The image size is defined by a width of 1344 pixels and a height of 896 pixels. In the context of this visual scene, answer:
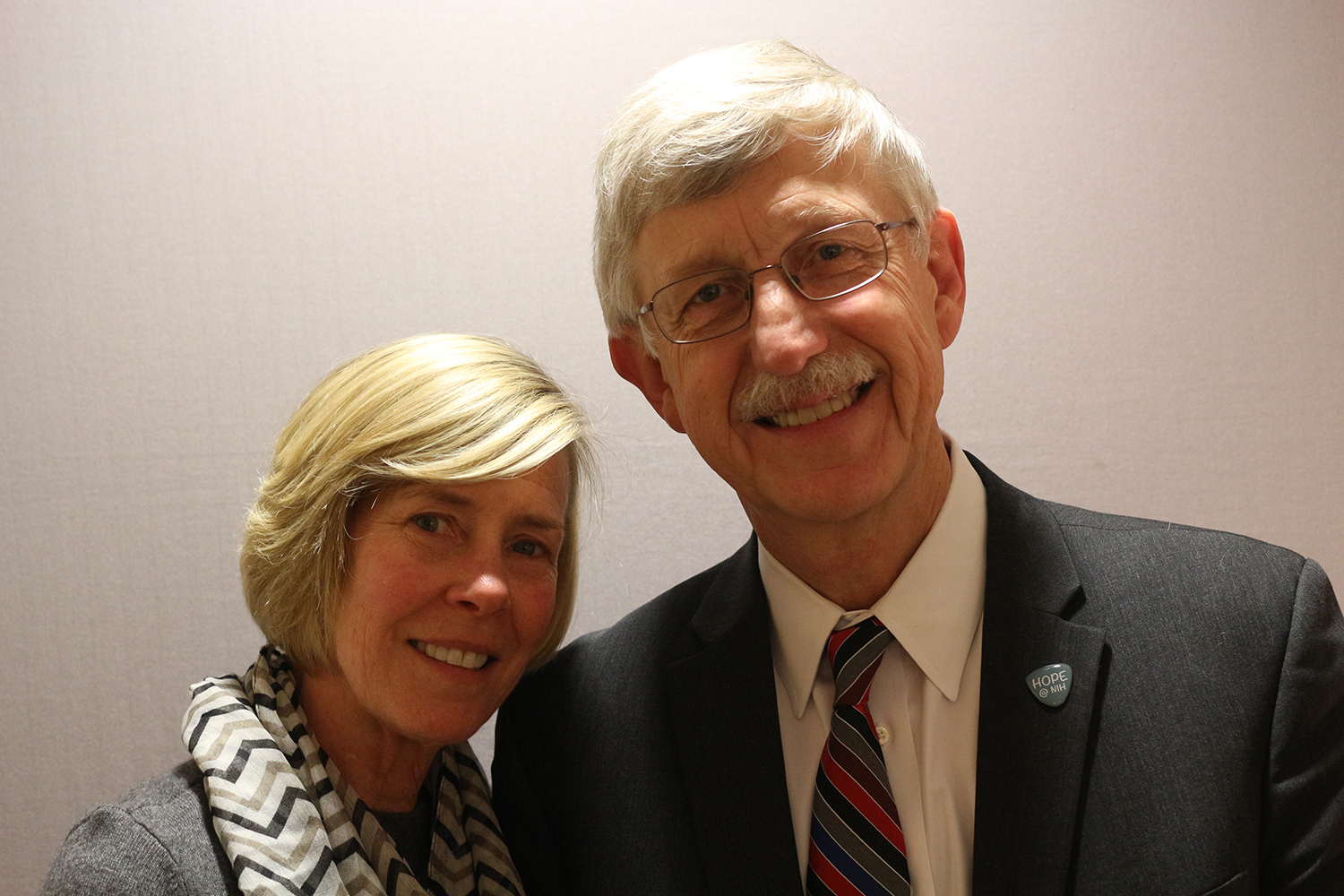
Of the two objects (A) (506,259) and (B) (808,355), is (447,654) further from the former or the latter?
(A) (506,259)

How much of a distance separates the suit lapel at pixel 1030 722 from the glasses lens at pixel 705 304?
491 mm

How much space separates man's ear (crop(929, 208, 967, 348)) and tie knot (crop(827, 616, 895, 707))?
434 mm

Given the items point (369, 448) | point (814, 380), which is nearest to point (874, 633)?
point (814, 380)

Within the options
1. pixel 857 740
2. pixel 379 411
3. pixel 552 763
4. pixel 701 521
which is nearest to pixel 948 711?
pixel 857 740

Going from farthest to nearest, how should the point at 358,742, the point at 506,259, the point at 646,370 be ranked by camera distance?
the point at 506,259, the point at 646,370, the point at 358,742

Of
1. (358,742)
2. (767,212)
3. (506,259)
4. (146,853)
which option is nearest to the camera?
(146,853)

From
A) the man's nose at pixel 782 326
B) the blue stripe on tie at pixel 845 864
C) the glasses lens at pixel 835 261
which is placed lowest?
the blue stripe on tie at pixel 845 864

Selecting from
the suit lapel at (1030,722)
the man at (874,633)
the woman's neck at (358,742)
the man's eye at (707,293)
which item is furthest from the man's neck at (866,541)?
the woman's neck at (358,742)

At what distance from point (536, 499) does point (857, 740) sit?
1.84ft

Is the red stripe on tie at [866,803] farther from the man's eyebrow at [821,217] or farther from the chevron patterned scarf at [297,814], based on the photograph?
the man's eyebrow at [821,217]

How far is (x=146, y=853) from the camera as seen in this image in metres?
1.32

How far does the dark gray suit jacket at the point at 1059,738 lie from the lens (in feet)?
4.20

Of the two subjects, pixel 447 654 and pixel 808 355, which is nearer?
pixel 808 355

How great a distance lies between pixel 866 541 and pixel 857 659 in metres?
0.16
